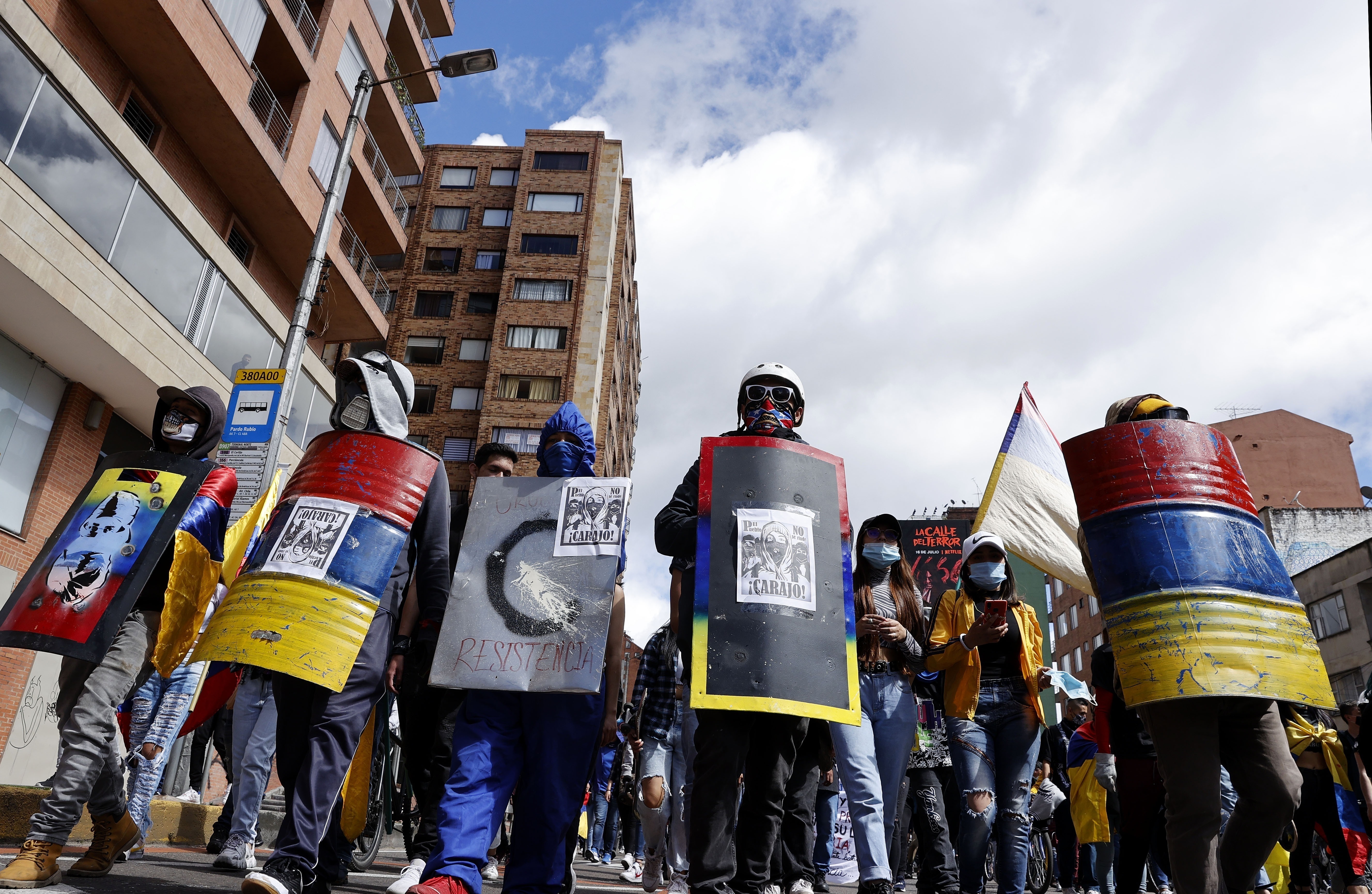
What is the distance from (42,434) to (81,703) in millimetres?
12088

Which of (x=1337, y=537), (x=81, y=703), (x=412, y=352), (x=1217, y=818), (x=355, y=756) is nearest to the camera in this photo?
(x=1217, y=818)

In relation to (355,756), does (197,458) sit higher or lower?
higher

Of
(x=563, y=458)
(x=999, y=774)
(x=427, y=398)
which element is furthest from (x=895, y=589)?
(x=427, y=398)

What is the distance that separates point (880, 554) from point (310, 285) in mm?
8212

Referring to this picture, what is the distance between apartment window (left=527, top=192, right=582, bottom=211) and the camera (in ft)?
146

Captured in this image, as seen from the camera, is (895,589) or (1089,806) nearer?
(895,589)

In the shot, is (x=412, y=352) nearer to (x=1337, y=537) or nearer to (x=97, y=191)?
(x=97, y=191)

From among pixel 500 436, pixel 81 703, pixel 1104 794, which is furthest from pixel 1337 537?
pixel 81 703

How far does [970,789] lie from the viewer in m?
4.31

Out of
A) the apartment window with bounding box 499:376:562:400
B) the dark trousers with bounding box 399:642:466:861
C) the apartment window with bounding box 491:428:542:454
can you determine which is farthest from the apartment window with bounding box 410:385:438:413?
the dark trousers with bounding box 399:642:466:861

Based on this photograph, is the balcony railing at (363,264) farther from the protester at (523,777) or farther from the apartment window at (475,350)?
the protester at (523,777)

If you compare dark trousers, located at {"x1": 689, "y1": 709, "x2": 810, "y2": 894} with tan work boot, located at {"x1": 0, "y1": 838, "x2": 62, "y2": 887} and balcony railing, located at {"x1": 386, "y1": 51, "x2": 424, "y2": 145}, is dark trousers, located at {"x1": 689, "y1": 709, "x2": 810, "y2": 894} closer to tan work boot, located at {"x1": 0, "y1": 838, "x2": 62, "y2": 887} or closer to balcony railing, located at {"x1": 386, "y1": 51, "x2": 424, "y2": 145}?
tan work boot, located at {"x1": 0, "y1": 838, "x2": 62, "y2": 887}

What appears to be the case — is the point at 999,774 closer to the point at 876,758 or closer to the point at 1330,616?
the point at 876,758

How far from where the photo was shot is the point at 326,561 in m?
3.52
